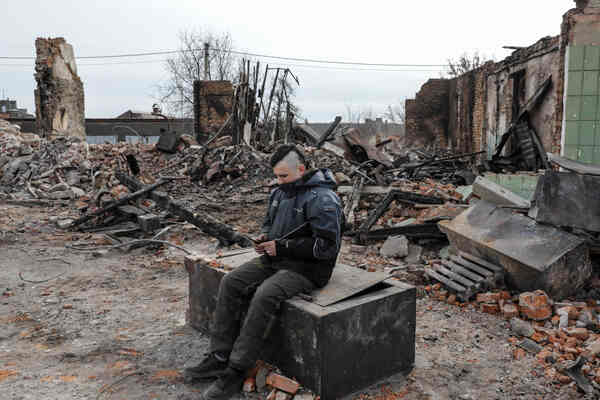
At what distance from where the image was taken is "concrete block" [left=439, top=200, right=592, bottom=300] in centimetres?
472

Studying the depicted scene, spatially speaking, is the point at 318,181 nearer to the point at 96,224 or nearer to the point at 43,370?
the point at 43,370

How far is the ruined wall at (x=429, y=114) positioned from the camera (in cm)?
2073

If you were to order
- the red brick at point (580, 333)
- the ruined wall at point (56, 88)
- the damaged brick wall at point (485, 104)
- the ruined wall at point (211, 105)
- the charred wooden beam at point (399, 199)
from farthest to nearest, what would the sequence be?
the ruined wall at point (56, 88)
the ruined wall at point (211, 105)
the damaged brick wall at point (485, 104)
the charred wooden beam at point (399, 199)
the red brick at point (580, 333)

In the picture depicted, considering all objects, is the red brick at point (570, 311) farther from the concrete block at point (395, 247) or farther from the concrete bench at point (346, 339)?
the concrete block at point (395, 247)

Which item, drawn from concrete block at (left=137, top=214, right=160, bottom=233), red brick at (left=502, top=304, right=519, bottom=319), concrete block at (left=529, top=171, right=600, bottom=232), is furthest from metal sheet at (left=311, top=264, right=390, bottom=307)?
concrete block at (left=137, top=214, right=160, bottom=233)

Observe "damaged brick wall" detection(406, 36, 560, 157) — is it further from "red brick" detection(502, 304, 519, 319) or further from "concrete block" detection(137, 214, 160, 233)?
"concrete block" detection(137, 214, 160, 233)

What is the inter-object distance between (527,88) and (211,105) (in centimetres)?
1129

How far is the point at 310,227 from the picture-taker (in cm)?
337

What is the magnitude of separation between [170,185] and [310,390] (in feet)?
33.5

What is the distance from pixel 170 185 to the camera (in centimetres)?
1252

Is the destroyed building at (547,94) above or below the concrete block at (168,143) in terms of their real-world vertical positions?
above

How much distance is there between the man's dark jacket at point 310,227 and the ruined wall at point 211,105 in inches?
601

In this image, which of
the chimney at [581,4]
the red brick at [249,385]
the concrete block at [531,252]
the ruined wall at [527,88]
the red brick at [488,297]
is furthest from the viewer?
the ruined wall at [527,88]

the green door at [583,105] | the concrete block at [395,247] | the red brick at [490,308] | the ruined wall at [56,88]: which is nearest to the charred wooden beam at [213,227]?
the concrete block at [395,247]
